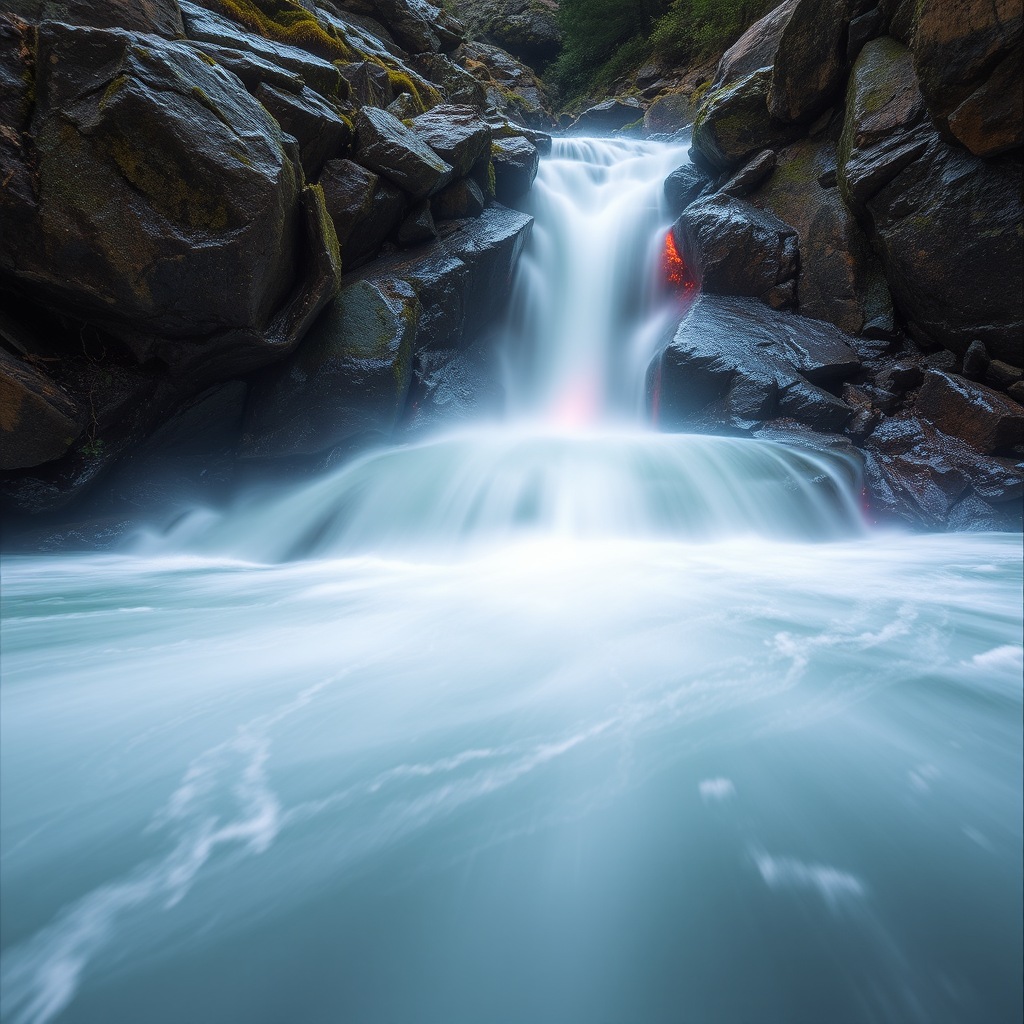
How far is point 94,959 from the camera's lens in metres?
0.81

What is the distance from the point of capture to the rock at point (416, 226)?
6965 millimetres

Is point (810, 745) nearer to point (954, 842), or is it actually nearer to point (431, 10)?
point (954, 842)

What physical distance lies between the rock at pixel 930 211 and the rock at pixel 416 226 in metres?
5.57

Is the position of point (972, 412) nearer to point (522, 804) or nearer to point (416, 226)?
point (522, 804)

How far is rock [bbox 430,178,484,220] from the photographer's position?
7.48 meters

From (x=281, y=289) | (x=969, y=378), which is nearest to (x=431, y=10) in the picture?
(x=281, y=289)

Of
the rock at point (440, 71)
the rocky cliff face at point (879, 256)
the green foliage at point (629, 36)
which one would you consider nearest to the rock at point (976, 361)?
the rocky cliff face at point (879, 256)

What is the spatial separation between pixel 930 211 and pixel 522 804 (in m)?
7.31

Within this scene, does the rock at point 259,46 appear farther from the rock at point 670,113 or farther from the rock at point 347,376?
the rock at point 670,113

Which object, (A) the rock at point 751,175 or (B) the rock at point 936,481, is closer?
(B) the rock at point 936,481

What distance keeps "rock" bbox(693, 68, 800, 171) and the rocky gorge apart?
0.14 ft

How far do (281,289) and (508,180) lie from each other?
19.7 ft

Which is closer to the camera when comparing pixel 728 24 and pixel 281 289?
pixel 281 289

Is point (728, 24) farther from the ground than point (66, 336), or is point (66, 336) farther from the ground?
point (728, 24)
